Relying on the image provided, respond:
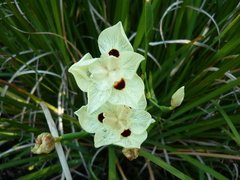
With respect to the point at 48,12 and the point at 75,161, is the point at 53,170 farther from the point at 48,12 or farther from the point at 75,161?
the point at 48,12

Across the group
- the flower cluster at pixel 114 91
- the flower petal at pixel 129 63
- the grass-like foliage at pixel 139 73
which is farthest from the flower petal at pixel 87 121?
the grass-like foliage at pixel 139 73

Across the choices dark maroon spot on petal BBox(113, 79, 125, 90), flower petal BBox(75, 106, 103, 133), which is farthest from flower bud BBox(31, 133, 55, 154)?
dark maroon spot on petal BBox(113, 79, 125, 90)

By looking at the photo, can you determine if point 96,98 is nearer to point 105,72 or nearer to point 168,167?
point 105,72

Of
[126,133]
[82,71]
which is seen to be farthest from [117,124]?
[82,71]

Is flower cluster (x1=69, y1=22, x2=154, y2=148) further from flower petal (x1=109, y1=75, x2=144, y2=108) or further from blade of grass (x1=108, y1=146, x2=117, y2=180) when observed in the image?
blade of grass (x1=108, y1=146, x2=117, y2=180)

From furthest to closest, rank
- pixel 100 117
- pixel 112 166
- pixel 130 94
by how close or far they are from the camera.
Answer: pixel 112 166
pixel 100 117
pixel 130 94

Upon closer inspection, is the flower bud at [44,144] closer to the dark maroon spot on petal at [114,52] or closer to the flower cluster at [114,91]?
the flower cluster at [114,91]
